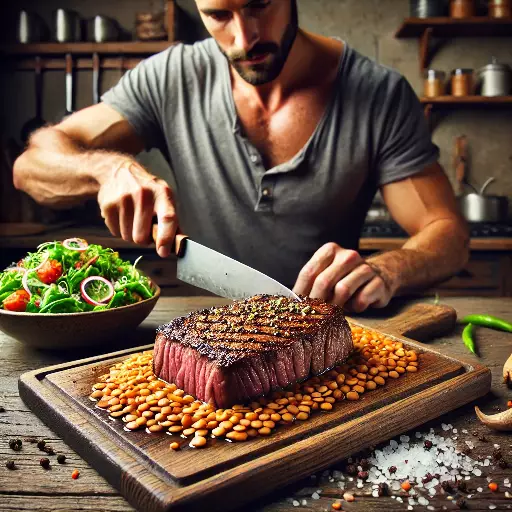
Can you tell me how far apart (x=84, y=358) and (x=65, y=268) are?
0.93 feet

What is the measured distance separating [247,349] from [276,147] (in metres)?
1.58

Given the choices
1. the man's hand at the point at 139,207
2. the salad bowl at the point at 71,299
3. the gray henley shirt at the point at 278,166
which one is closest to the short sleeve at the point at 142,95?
the gray henley shirt at the point at 278,166

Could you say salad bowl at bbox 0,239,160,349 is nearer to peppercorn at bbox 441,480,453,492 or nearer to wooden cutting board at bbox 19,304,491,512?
wooden cutting board at bbox 19,304,491,512

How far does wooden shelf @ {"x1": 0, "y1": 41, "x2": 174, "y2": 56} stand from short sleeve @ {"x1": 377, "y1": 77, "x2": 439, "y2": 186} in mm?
2071

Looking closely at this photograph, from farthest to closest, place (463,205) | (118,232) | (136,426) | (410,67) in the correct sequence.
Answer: (410,67), (463,205), (118,232), (136,426)

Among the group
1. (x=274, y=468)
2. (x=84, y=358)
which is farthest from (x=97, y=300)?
(x=274, y=468)

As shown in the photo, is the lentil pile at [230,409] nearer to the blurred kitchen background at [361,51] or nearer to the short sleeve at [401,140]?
the short sleeve at [401,140]

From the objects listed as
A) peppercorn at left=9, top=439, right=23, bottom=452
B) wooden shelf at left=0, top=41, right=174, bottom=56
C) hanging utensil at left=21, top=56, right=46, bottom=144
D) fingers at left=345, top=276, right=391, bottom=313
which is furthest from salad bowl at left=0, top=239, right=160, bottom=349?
hanging utensil at left=21, top=56, right=46, bottom=144

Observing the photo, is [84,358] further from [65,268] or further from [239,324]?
[239,324]

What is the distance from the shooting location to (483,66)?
4367 mm

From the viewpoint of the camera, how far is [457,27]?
13.4 feet

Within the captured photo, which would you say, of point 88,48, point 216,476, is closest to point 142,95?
point 88,48

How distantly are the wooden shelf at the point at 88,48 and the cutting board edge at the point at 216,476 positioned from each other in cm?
334

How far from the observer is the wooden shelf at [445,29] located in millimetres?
3990
